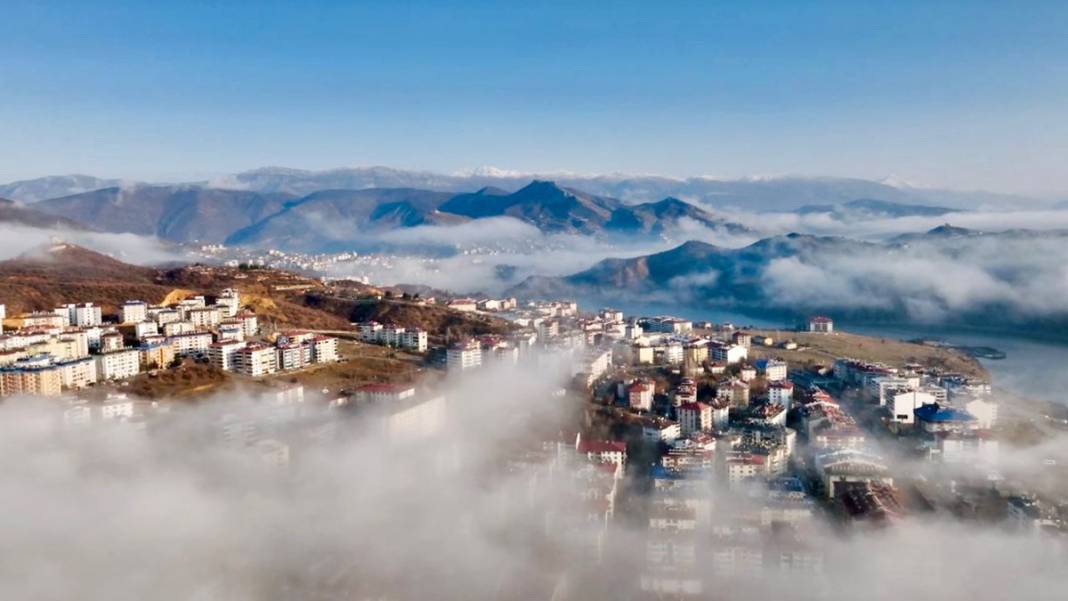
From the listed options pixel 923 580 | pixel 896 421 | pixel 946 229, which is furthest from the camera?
pixel 946 229

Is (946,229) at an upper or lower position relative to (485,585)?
upper

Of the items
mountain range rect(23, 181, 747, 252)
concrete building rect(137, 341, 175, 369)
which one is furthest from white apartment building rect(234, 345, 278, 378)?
mountain range rect(23, 181, 747, 252)

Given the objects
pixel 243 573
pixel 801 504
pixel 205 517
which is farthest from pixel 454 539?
pixel 801 504

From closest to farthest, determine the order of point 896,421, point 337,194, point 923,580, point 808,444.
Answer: point 923,580 → point 808,444 → point 896,421 → point 337,194

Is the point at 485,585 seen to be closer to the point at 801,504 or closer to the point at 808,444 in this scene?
the point at 801,504

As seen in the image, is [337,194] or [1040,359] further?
[337,194]

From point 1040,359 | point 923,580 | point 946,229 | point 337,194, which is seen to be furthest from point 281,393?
point 337,194

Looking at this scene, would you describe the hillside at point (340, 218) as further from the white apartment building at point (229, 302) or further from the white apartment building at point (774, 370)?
the white apartment building at point (774, 370)

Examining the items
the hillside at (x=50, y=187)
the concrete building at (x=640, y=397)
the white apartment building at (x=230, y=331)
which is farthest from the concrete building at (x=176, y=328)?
the hillside at (x=50, y=187)
